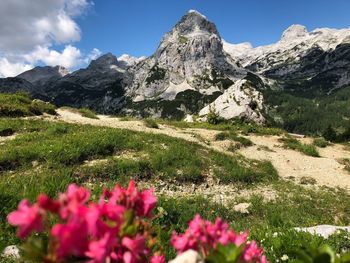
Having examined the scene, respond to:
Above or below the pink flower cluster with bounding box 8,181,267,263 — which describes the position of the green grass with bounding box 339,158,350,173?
below

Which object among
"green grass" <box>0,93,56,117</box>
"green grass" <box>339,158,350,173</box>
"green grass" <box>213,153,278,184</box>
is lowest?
"green grass" <box>339,158,350,173</box>

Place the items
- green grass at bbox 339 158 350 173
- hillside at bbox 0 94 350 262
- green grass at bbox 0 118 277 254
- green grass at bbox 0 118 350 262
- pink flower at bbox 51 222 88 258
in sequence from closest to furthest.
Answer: pink flower at bbox 51 222 88 258 < green grass at bbox 0 118 350 262 < hillside at bbox 0 94 350 262 < green grass at bbox 0 118 277 254 < green grass at bbox 339 158 350 173

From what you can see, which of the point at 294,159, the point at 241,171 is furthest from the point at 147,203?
the point at 294,159

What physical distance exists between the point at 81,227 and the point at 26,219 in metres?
0.22

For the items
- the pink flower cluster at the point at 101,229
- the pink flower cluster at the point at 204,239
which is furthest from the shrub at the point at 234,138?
the pink flower cluster at the point at 204,239

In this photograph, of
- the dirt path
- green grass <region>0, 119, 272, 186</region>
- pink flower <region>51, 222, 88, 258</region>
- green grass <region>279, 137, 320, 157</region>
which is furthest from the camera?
green grass <region>279, 137, 320, 157</region>

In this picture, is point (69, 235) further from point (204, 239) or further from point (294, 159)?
point (294, 159)

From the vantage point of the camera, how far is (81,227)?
1.59 meters

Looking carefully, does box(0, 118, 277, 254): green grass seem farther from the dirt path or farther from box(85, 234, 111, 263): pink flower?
box(85, 234, 111, 263): pink flower

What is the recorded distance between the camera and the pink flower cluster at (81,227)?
1582 millimetres

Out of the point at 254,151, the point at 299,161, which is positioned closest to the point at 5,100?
the point at 254,151

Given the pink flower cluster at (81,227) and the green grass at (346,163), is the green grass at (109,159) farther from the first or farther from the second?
the pink flower cluster at (81,227)

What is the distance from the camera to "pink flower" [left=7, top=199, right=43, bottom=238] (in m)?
1.58

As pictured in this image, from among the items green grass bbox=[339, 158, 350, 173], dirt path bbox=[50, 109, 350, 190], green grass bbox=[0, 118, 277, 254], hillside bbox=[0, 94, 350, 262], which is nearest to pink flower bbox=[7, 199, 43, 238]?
hillside bbox=[0, 94, 350, 262]
